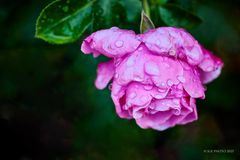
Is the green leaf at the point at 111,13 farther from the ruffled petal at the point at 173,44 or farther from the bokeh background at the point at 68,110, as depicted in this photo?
the bokeh background at the point at 68,110

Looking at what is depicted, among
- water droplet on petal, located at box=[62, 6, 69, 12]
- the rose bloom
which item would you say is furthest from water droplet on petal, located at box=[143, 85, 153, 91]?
water droplet on petal, located at box=[62, 6, 69, 12]

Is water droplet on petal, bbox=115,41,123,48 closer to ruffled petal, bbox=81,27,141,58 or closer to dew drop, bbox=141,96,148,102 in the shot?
ruffled petal, bbox=81,27,141,58

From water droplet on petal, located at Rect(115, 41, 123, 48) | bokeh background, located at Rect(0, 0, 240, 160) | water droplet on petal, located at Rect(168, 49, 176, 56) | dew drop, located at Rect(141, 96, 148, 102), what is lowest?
bokeh background, located at Rect(0, 0, 240, 160)

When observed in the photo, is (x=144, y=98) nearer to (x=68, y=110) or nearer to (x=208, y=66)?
(x=208, y=66)

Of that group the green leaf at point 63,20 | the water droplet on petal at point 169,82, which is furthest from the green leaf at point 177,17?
the water droplet on petal at point 169,82

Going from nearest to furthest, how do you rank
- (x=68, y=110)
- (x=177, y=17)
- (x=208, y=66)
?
1. (x=208, y=66)
2. (x=177, y=17)
3. (x=68, y=110)

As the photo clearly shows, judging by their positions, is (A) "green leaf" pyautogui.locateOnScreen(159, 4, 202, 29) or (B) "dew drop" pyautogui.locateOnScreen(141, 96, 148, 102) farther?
(A) "green leaf" pyautogui.locateOnScreen(159, 4, 202, 29)

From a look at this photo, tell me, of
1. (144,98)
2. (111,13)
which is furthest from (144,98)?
(111,13)
